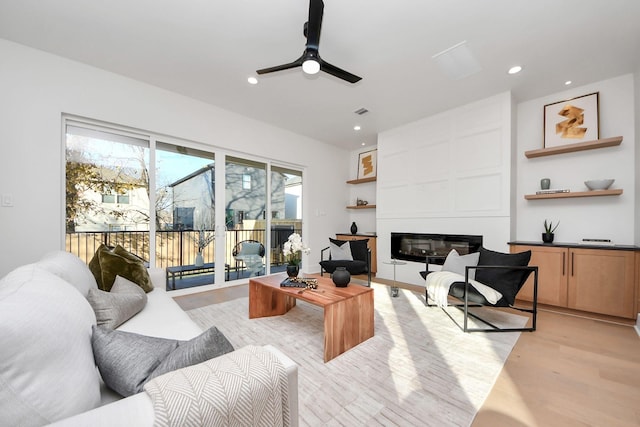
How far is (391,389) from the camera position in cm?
160

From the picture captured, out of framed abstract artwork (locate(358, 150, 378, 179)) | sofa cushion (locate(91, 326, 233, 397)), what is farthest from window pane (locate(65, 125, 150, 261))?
framed abstract artwork (locate(358, 150, 378, 179))

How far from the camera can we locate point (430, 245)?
4121 millimetres

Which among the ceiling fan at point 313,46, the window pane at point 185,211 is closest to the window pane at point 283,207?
the window pane at point 185,211

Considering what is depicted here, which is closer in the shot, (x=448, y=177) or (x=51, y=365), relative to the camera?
(x=51, y=365)

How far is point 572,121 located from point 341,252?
11.7ft

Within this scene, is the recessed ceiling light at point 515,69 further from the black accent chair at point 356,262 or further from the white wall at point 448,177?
the black accent chair at point 356,262

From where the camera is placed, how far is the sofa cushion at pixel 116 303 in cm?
136

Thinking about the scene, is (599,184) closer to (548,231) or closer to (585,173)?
(585,173)

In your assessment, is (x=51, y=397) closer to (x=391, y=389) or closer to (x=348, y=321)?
(x=391, y=389)

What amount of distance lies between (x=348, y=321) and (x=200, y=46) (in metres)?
3.00

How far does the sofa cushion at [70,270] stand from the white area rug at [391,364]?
1.18 metres

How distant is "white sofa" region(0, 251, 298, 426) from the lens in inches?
22.9

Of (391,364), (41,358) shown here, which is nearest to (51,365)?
(41,358)

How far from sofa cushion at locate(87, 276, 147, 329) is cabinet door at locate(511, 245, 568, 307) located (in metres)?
4.14
